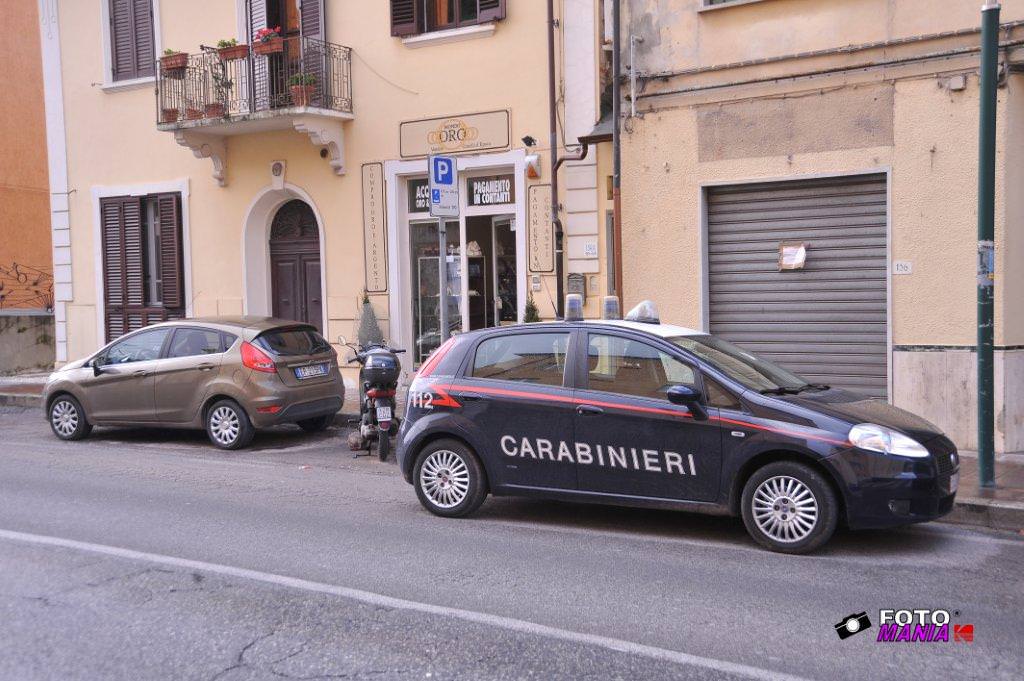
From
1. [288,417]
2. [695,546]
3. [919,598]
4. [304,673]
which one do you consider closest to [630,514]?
[695,546]

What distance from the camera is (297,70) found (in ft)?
52.5

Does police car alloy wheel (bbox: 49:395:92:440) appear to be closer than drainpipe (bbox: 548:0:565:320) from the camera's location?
Yes

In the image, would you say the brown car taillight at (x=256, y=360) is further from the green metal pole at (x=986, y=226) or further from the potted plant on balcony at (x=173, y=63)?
the green metal pole at (x=986, y=226)

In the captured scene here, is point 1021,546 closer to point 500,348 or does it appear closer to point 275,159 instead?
point 500,348

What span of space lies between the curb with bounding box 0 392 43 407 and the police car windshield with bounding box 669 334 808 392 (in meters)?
12.9

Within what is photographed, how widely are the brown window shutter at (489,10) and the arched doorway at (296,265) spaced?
4.57m

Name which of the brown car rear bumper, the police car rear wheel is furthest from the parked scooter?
the police car rear wheel

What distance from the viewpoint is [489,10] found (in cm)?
1469

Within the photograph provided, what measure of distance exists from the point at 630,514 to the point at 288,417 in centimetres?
532

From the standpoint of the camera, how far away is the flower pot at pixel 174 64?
16641 millimetres

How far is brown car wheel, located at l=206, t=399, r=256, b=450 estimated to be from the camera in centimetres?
1208

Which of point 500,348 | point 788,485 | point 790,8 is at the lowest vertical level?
point 788,485

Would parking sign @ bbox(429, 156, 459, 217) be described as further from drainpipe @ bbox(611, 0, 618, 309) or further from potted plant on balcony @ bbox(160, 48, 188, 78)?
potted plant on balcony @ bbox(160, 48, 188, 78)

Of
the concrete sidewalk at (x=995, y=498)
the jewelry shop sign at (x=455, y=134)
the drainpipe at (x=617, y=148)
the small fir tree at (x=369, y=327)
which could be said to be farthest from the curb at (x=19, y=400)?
the concrete sidewalk at (x=995, y=498)
